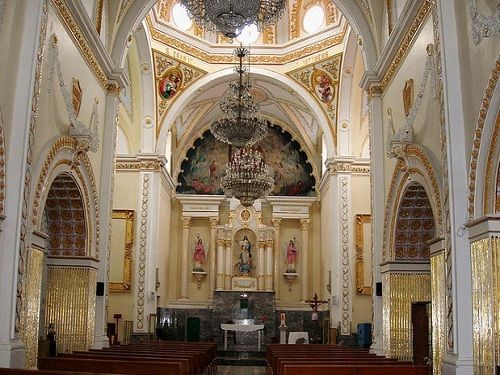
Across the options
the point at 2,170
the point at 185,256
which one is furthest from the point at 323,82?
the point at 2,170

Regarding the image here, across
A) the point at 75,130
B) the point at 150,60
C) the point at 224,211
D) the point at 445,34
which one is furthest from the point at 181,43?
the point at 445,34

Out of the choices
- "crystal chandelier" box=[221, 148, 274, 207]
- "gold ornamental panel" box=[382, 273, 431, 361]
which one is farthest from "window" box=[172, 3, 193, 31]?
"gold ornamental panel" box=[382, 273, 431, 361]

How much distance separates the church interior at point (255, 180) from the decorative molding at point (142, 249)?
4 cm

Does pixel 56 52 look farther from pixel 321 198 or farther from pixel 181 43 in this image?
pixel 321 198

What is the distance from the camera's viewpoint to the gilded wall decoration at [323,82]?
62.8ft

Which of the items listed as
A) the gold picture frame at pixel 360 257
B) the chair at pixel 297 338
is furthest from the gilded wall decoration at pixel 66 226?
the chair at pixel 297 338

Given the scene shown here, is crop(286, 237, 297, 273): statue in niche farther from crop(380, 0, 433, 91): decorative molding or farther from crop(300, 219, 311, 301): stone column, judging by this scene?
crop(380, 0, 433, 91): decorative molding

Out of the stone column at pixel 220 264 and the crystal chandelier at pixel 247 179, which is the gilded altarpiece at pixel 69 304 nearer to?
the crystal chandelier at pixel 247 179

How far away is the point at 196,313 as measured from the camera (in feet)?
75.3

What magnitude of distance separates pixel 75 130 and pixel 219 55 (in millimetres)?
10031

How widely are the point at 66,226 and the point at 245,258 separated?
40.6ft

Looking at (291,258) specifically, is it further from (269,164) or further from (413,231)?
(413,231)

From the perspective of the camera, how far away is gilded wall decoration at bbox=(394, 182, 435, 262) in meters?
11.8

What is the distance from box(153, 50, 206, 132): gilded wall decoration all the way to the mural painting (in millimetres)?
4620
